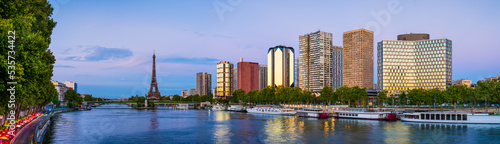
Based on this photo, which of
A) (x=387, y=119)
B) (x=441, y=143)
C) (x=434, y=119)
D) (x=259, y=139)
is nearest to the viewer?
(x=441, y=143)

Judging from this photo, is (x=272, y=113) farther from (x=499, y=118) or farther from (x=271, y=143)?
(x=271, y=143)

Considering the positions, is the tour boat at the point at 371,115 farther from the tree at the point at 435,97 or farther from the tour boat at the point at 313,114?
the tree at the point at 435,97

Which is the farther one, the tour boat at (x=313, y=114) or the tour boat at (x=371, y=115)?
the tour boat at (x=313, y=114)

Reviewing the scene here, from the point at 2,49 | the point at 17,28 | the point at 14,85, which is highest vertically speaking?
the point at 17,28

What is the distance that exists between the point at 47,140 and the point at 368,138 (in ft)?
199

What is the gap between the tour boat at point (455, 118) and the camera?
97312 millimetres

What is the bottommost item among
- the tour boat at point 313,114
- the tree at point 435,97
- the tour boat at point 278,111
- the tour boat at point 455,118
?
the tour boat at point 278,111

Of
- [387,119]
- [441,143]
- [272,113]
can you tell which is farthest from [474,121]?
[272,113]

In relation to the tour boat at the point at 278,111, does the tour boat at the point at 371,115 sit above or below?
above

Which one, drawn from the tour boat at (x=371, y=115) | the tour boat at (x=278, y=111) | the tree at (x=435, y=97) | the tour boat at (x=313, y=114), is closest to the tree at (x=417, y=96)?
the tree at (x=435, y=97)

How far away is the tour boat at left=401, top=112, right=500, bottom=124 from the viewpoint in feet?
319

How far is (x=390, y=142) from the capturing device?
65812 millimetres

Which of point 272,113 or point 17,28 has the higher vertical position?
point 17,28

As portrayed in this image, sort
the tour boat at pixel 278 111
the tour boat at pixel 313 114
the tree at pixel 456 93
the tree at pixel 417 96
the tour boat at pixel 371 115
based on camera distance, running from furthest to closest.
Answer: the tour boat at pixel 278 111
the tree at pixel 417 96
the tree at pixel 456 93
the tour boat at pixel 313 114
the tour boat at pixel 371 115
